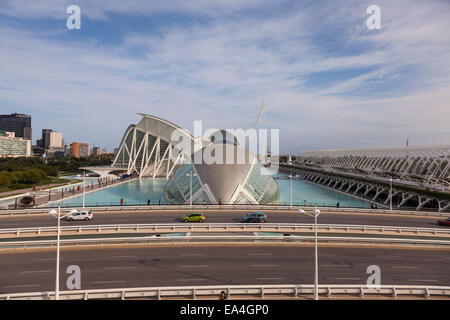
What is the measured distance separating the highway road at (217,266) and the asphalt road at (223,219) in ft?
27.4

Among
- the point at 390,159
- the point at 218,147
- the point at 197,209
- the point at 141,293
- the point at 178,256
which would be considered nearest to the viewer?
the point at 141,293

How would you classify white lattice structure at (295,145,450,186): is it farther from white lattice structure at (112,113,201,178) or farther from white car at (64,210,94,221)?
white car at (64,210,94,221)

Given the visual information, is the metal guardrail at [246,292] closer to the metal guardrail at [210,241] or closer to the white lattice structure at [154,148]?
the metal guardrail at [210,241]

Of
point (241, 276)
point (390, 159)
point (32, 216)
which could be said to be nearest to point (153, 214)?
point (32, 216)

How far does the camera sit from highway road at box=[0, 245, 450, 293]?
14.6 metres

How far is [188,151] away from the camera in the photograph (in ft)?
279

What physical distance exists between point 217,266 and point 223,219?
1187 centimetres

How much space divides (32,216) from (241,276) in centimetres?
2710

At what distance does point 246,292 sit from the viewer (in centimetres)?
1289

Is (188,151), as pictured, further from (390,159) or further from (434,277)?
(434,277)

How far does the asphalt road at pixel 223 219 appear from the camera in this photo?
87.9 feet

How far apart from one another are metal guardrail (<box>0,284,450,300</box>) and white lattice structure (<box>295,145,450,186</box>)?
177ft

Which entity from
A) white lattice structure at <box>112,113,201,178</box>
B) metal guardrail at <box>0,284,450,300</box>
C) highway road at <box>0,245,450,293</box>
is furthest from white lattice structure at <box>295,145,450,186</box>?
white lattice structure at <box>112,113,201,178</box>
